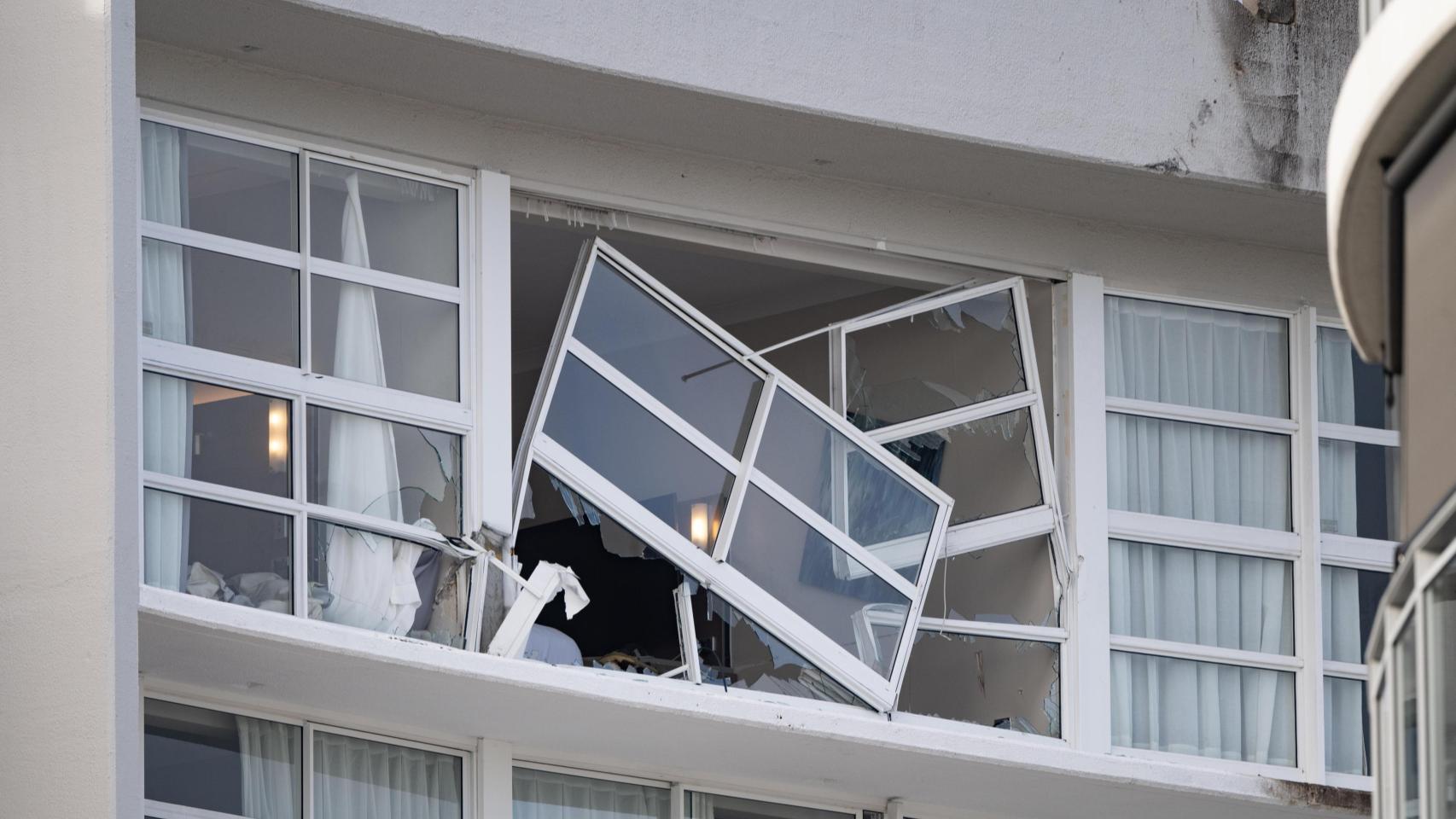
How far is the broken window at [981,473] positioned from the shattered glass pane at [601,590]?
104 cm

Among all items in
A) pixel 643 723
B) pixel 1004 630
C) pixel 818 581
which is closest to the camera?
pixel 643 723

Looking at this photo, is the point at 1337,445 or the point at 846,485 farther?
the point at 1337,445

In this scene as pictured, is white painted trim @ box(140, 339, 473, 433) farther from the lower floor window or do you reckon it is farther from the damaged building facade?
the lower floor window

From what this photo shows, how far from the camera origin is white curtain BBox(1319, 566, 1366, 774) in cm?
1079

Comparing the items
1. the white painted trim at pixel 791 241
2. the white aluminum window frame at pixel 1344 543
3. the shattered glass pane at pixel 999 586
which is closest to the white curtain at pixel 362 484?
the white painted trim at pixel 791 241

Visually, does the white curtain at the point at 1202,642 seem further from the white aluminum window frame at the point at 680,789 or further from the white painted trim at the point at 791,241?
the white painted trim at the point at 791,241

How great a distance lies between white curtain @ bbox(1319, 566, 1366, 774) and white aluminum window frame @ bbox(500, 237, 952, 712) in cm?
215

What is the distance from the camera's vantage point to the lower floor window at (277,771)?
8867 millimetres

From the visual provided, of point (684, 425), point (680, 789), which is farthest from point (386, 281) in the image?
point (680, 789)

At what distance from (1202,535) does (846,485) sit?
1894 mm

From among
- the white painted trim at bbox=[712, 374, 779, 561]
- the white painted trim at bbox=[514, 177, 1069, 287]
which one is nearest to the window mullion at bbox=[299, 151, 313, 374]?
the white painted trim at bbox=[514, 177, 1069, 287]

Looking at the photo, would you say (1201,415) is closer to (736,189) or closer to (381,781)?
(736,189)

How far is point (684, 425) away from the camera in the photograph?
9891 millimetres

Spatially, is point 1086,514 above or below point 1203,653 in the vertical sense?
above
